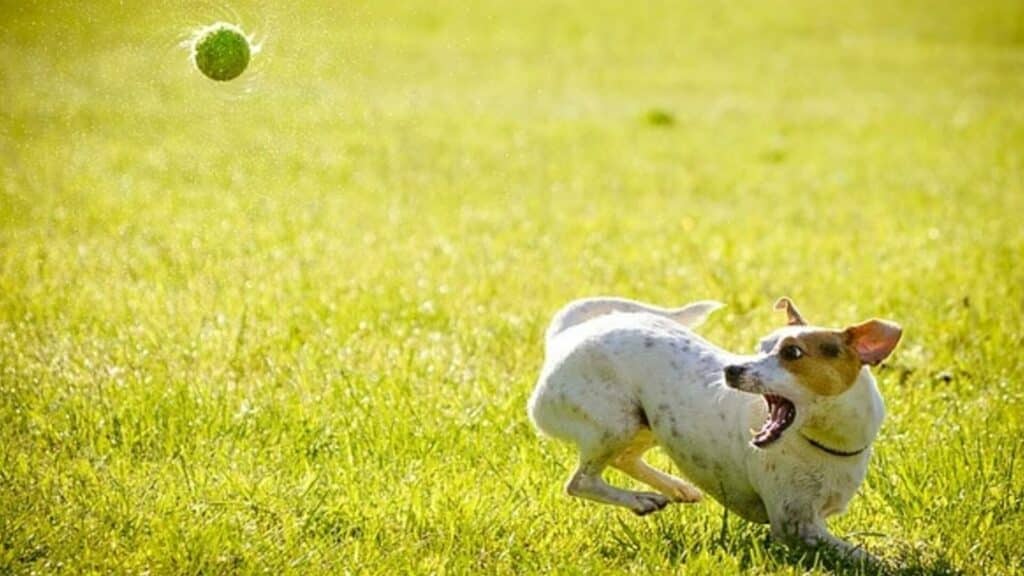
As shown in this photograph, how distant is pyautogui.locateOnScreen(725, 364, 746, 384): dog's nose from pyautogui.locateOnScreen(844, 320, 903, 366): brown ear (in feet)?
1.25

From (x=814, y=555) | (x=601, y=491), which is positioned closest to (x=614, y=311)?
(x=601, y=491)

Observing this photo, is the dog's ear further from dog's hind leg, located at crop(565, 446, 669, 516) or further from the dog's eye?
dog's hind leg, located at crop(565, 446, 669, 516)

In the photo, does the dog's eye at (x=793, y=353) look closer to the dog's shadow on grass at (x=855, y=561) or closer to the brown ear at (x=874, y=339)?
the brown ear at (x=874, y=339)

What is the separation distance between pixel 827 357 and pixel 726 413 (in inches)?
19.0

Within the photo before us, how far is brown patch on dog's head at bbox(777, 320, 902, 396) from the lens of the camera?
189 inches

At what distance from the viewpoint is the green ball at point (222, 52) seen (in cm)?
688

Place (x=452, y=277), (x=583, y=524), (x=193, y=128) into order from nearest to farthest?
1. (x=583, y=524)
2. (x=452, y=277)
3. (x=193, y=128)

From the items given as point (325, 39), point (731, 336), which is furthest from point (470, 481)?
point (325, 39)

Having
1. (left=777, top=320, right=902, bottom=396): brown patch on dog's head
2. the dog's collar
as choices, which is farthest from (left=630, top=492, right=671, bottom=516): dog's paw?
(left=777, top=320, right=902, bottom=396): brown patch on dog's head

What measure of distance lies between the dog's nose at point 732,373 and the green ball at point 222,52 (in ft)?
10.4

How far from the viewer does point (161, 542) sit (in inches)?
183

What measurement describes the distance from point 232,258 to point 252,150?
4.61 metres

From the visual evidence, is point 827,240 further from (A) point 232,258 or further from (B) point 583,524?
(B) point 583,524

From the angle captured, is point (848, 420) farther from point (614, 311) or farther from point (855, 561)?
point (614, 311)
